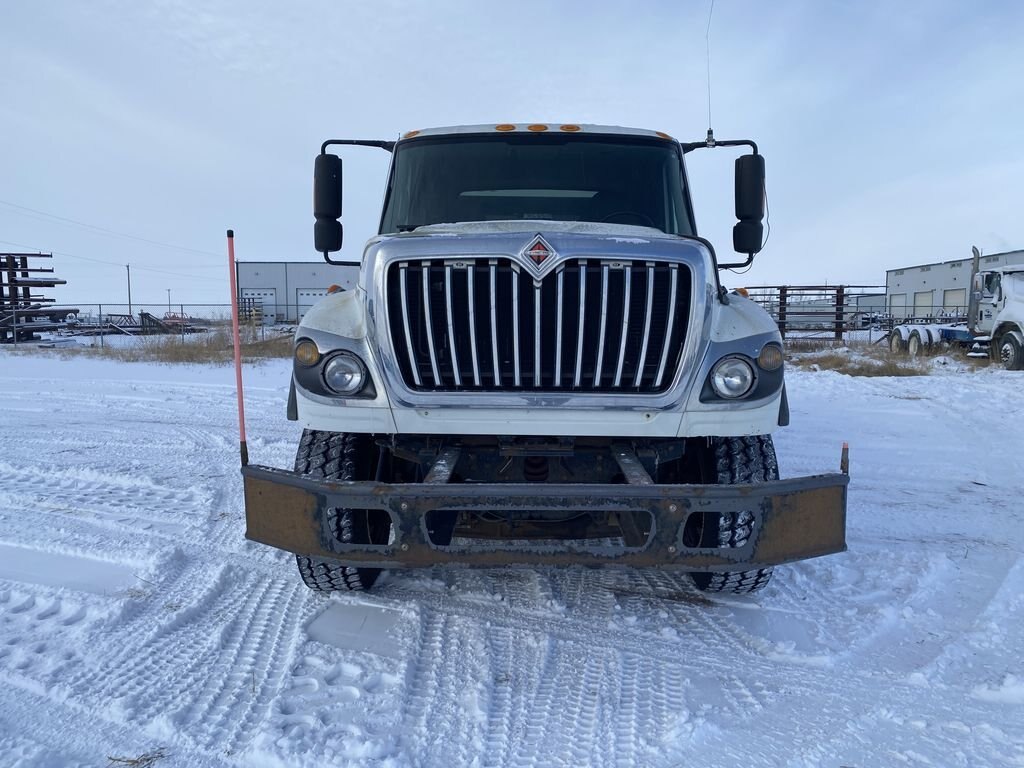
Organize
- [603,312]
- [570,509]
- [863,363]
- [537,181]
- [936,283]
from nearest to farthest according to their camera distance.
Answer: [570,509]
[603,312]
[537,181]
[863,363]
[936,283]

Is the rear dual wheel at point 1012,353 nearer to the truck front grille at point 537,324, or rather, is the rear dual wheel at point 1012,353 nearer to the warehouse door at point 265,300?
the truck front grille at point 537,324

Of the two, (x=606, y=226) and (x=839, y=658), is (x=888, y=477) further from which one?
(x=606, y=226)

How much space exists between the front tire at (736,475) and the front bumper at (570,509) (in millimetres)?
215

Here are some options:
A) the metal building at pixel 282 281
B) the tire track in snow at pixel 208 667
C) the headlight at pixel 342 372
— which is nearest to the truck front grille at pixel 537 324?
the headlight at pixel 342 372

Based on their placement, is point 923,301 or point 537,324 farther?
point 923,301

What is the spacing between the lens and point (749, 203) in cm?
406

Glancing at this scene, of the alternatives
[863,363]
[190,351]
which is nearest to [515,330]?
[863,363]

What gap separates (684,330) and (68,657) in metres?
2.89

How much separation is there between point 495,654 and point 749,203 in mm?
3034

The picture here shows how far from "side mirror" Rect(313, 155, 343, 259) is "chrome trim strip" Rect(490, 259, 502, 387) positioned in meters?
2.01

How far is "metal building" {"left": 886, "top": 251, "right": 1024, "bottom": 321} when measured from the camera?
34719 mm

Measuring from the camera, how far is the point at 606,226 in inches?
136

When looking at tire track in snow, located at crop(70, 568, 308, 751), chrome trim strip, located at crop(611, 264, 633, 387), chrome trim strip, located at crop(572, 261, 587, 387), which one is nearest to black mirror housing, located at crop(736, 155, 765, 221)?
chrome trim strip, located at crop(611, 264, 633, 387)

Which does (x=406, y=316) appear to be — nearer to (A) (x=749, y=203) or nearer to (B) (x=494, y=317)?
(B) (x=494, y=317)
